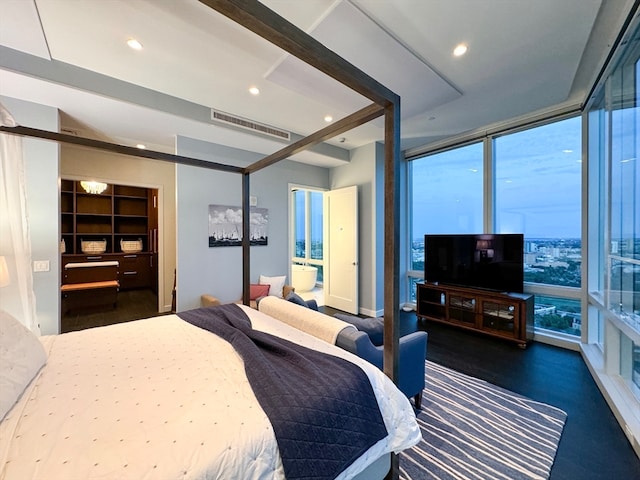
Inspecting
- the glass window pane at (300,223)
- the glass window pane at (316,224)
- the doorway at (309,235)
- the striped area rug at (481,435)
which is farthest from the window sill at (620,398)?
the glass window pane at (300,223)

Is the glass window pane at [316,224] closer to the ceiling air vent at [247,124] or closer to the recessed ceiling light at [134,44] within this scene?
the ceiling air vent at [247,124]

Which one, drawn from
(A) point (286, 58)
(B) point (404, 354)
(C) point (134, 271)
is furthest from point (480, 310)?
(C) point (134, 271)

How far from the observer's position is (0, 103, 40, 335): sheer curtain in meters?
1.95

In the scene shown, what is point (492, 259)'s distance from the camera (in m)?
3.55

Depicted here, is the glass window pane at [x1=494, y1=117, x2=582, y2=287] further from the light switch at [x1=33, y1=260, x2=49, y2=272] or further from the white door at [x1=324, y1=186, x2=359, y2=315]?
the light switch at [x1=33, y1=260, x2=49, y2=272]

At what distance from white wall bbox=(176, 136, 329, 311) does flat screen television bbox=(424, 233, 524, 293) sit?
2.47 metres

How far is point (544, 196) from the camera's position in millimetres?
3416

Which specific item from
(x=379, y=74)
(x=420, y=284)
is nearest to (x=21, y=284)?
(x=379, y=74)

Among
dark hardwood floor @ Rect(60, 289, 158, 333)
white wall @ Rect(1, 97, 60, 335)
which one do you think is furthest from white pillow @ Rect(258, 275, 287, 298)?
white wall @ Rect(1, 97, 60, 335)

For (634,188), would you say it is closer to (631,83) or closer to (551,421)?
(631,83)

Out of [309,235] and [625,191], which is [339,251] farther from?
[625,191]

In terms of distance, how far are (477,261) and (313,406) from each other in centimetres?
351

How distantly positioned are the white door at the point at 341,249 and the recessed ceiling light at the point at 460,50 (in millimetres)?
2509

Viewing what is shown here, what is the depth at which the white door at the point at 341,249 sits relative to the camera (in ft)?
15.2
